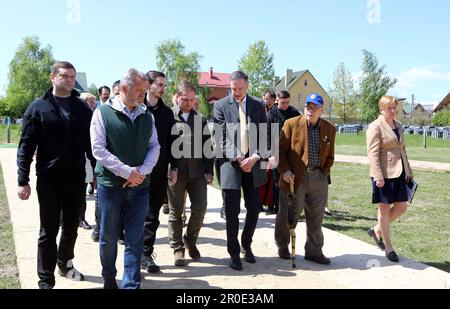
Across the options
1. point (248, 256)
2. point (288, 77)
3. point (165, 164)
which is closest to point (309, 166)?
point (248, 256)

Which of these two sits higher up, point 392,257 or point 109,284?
point 109,284

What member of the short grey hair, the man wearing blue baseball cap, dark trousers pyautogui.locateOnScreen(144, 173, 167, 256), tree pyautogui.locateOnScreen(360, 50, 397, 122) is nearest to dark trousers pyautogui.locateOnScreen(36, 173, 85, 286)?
dark trousers pyautogui.locateOnScreen(144, 173, 167, 256)

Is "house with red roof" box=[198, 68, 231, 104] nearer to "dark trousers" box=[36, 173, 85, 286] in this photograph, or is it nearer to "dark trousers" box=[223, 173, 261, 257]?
"dark trousers" box=[223, 173, 261, 257]

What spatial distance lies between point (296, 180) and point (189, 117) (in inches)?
59.0

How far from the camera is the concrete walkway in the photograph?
473 cm

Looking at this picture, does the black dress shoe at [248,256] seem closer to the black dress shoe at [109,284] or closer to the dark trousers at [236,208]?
the dark trousers at [236,208]

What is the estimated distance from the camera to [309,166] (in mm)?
5617

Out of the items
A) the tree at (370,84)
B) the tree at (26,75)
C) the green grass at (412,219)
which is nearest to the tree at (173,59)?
the tree at (26,75)

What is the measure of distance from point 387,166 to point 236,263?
227 cm

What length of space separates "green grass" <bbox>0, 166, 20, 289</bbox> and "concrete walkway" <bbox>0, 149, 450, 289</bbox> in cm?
8

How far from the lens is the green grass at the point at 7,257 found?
15.2 ft

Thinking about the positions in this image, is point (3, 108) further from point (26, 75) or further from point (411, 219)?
point (411, 219)

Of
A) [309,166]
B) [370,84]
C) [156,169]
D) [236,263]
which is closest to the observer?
[156,169]
